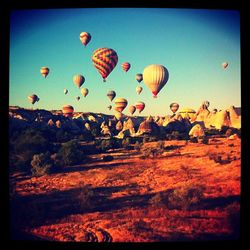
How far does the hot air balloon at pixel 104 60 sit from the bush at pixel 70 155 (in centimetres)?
776

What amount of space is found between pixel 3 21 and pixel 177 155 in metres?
12.0

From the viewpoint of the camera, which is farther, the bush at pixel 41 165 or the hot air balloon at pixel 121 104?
the hot air balloon at pixel 121 104

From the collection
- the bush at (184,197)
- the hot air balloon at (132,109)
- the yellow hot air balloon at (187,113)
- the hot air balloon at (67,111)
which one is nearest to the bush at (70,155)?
the bush at (184,197)

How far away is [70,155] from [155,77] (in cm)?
1074

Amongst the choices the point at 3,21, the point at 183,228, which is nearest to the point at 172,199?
the point at 183,228

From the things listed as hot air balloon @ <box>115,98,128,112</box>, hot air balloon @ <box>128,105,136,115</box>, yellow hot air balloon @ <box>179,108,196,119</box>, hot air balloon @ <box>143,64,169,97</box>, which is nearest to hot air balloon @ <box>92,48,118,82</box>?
hot air balloon @ <box>143,64,169,97</box>

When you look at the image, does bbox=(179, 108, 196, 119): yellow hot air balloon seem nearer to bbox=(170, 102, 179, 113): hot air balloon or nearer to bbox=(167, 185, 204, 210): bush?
bbox=(170, 102, 179, 113): hot air balloon

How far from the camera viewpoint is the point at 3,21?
11.2m

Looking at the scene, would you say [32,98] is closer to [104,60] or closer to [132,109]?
[132,109]

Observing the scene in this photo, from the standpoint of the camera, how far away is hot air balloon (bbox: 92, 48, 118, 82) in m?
22.2

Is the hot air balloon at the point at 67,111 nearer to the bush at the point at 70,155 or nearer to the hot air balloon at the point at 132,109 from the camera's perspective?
the hot air balloon at the point at 132,109

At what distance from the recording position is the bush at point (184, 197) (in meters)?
11.2

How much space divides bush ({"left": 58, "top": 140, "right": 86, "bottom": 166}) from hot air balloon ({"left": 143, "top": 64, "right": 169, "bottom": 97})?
9648 mm

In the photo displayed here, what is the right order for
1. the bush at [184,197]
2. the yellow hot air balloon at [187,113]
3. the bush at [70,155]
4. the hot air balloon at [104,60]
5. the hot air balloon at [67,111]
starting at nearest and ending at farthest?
1. the bush at [184,197]
2. the bush at [70,155]
3. the hot air balloon at [104,60]
4. the hot air balloon at [67,111]
5. the yellow hot air balloon at [187,113]
